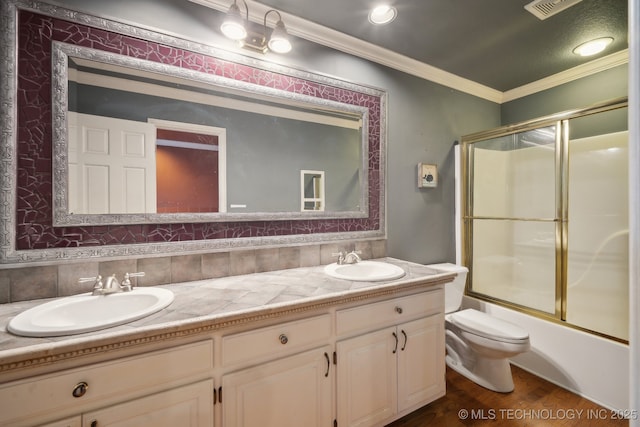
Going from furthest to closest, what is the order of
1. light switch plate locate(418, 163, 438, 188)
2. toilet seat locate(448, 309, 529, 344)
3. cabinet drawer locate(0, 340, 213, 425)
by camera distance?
light switch plate locate(418, 163, 438, 188), toilet seat locate(448, 309, 529, 344), cabinet drawer locate(0, 340, 213, 425)

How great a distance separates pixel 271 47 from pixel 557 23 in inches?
73.7

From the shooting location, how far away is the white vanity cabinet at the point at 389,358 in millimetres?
1332

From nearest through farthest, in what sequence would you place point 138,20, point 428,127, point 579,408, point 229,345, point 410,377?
Answer: 1. point 229,345
2. point 138,20
3. point 410,377
4. point 579,408
5. point 428,127

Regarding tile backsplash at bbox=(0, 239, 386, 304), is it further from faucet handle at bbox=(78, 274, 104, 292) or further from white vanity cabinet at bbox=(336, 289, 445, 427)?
white vanity cabinet at bbox=(336, 289, 445, 427)

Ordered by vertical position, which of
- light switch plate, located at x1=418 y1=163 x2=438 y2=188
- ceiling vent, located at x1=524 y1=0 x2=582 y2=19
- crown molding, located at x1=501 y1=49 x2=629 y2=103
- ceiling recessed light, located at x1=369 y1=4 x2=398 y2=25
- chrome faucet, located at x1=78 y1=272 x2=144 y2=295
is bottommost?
Answer: chrome faucet, located at x1=78 y1=272 x2=144 y2=295

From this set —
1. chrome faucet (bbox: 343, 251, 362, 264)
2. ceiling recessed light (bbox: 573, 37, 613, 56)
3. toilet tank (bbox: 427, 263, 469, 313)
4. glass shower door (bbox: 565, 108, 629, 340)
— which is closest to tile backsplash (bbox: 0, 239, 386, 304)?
chrome faucet (bbox: 343, 251, 362, 264)

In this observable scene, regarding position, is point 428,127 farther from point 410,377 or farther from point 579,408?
point 579,408

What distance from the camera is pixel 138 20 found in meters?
1.37

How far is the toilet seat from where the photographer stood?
67.8 inches

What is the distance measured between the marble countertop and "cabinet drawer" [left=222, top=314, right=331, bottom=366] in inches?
2.5

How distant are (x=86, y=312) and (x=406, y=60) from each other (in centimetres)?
255

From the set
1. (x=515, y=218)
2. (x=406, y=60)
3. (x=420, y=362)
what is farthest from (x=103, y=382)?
(x=515, y=218)

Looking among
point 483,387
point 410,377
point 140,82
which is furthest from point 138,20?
point 483,387

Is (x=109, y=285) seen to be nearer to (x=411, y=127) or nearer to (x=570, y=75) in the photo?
(x=411, y=127)
